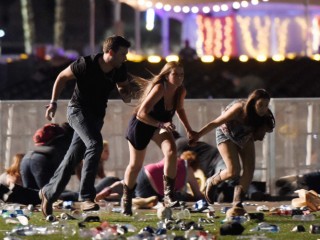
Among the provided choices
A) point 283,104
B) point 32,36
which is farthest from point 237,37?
point 32,36

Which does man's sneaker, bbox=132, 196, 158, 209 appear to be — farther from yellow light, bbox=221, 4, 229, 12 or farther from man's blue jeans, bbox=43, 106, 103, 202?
yellow light, bbox=221, 4, 229, 12

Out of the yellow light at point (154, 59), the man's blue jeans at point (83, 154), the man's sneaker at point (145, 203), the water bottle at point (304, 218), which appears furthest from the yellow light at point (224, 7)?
the water bottle at point (304, 218)

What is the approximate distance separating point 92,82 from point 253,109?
57.5 inches

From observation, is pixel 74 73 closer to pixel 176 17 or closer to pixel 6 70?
pixel 6 70

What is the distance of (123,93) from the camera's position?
40.8 feet

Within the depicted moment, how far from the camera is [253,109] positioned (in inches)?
483

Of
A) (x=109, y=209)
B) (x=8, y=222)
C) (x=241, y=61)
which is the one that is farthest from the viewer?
(x=241, y=61)

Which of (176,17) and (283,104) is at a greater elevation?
(176,17)

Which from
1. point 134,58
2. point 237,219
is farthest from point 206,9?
point 237,219

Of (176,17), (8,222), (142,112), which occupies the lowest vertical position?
(8,222)

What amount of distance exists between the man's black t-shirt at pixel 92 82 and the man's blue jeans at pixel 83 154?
3.0 inches

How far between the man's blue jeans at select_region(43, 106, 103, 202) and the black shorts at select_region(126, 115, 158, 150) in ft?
1.06

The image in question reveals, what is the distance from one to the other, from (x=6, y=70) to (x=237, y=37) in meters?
5.36

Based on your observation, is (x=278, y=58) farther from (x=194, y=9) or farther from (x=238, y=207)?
(x=238, y=207)
